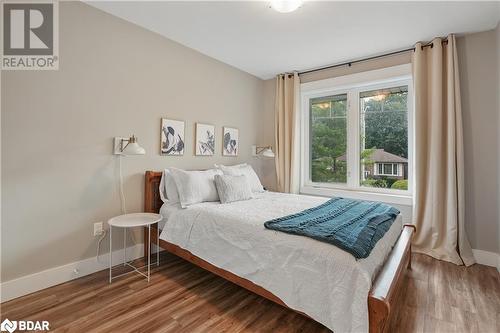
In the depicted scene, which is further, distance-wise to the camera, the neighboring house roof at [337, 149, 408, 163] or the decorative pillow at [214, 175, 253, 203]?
the neighboring house roof at [337, 149, 408, 163]

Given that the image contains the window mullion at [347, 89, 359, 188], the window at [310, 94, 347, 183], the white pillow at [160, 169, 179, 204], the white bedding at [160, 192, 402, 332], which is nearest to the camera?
the white bedding at [160, 192, 402, 332]

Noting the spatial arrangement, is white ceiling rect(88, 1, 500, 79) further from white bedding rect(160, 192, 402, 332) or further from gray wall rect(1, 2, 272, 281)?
white bedding rect(160, 192, 402, 332)

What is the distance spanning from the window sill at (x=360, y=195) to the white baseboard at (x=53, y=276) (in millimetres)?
2669

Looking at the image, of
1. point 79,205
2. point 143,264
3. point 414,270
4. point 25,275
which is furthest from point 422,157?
point 25,275

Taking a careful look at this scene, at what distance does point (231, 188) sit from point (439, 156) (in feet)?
7.83

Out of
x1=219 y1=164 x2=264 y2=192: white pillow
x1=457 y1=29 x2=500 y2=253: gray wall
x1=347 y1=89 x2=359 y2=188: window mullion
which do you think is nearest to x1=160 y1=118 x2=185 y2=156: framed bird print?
x1=219 y1=164 x2=264 y2=192: white pillow

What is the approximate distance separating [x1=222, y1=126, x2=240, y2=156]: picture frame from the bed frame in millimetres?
1174

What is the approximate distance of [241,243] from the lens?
1.89 m

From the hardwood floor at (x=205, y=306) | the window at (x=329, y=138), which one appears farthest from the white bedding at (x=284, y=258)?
the window at (x=329, y=138)

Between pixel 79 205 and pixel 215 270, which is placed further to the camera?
pixel 79 205

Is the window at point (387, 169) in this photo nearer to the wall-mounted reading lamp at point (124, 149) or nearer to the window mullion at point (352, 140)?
the window mullion at point (352, 140)

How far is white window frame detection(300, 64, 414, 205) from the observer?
318 cm

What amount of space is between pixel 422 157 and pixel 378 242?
181 cm

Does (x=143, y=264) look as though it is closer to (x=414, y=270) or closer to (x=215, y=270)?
(x=215, y=270)
